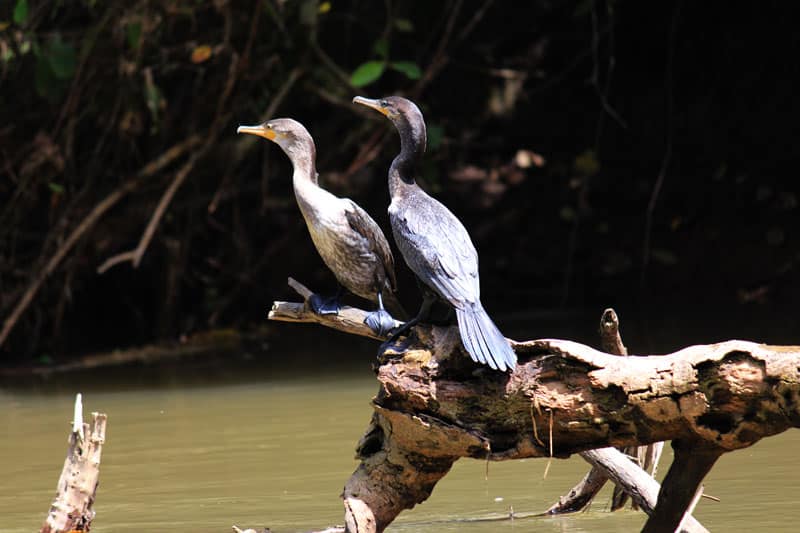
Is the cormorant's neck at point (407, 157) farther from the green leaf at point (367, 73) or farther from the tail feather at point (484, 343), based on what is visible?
the green leaf at point (367, 73)

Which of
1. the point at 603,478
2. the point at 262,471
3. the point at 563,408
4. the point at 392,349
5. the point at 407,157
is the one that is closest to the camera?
the point at 563,408

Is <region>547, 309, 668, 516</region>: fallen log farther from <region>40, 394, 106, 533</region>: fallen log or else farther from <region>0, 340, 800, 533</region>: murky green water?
<region>40, 394, 106, 533</region>: fallen log

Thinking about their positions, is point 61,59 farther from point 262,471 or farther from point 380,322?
point 380,322

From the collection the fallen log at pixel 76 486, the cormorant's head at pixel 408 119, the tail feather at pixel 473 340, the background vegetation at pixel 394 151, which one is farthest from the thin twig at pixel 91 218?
the tail feather at pixel 473 340

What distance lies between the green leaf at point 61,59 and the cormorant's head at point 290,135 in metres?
3.17

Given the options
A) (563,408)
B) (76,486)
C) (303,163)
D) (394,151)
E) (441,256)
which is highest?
(303,163)

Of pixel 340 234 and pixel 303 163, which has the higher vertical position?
pixel 303 163

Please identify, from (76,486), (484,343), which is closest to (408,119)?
(484,343)

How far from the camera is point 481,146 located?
9.12 meters

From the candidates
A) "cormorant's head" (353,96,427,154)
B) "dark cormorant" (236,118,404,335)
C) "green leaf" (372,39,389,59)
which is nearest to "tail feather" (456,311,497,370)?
"dark cormorant" (236,118,404,335)

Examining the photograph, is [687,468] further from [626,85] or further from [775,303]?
[626,85]

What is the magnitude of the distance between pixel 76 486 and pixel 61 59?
3858mm

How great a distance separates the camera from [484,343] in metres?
2.64

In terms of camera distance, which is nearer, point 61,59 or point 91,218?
point 61,59
